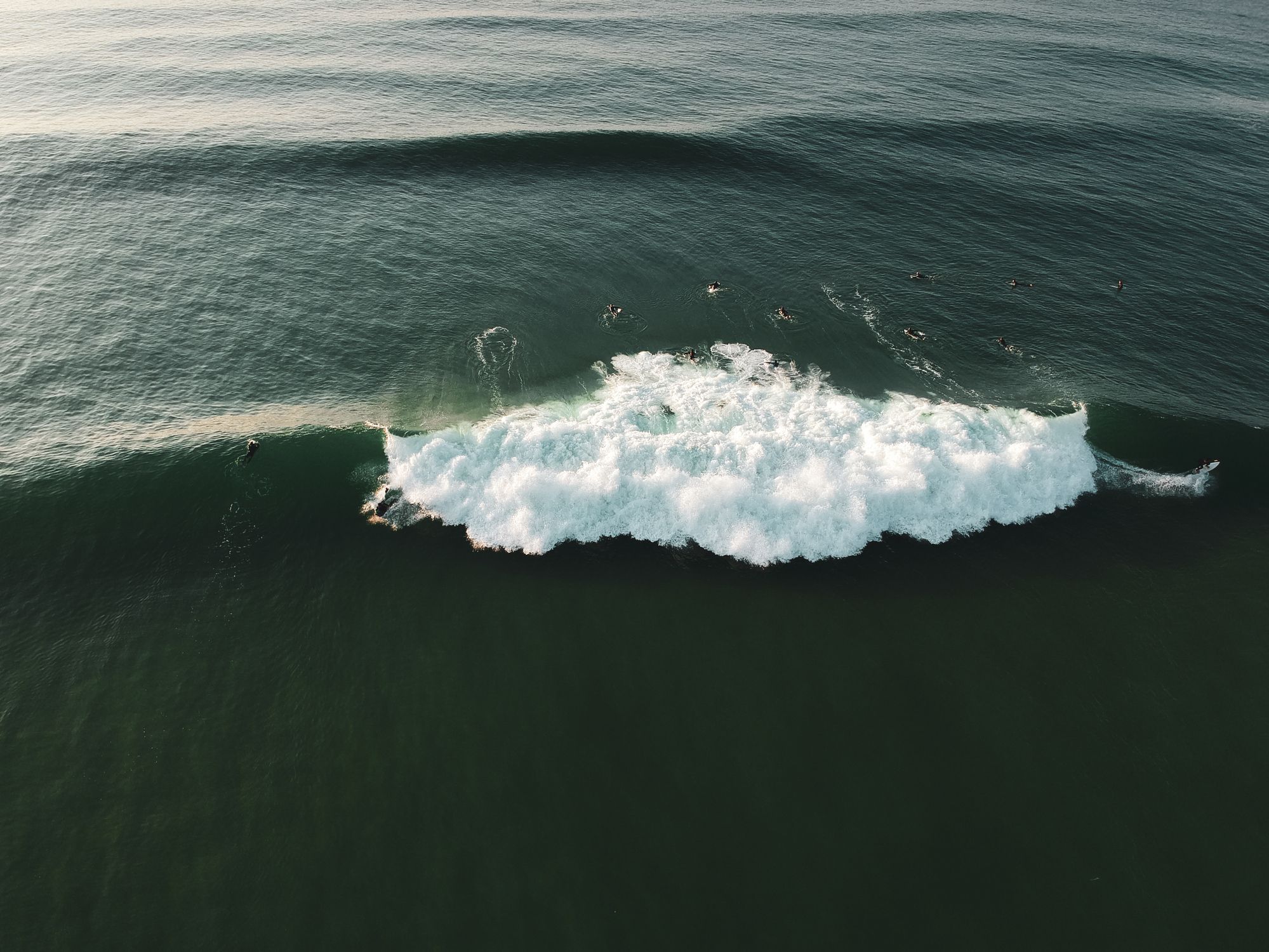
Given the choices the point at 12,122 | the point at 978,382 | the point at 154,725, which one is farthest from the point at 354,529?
the point at 12,122

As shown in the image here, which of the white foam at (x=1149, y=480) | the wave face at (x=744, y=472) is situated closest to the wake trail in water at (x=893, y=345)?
the wave face at (x=744, y=472)

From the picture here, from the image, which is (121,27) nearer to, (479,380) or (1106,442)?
(479,380)

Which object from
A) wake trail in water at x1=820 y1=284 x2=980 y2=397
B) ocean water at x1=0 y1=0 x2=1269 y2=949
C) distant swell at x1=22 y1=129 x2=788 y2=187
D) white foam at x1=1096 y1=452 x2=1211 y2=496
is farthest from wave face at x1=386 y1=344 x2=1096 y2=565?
distant swell at x1=22 y1=129 x2=788 y2=187

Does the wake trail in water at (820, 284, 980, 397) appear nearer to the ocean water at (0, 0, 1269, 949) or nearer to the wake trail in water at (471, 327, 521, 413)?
the ocean water at (0, 0, 1269, 949)

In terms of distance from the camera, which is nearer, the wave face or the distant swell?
the wave face

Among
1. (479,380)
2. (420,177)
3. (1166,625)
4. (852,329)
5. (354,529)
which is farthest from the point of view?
(420,177)

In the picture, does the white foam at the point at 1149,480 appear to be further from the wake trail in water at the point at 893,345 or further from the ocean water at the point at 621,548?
the wake trail in water at the point at 893,345
